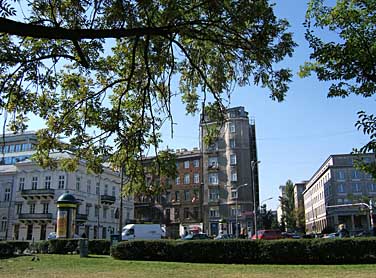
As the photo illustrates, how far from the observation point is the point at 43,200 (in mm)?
61188

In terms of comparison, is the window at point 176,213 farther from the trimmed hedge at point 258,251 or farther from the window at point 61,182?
the trimmed hedge at point 258,251

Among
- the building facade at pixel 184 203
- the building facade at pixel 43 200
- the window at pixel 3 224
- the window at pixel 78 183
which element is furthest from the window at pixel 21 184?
the building facade at pixel 184 203

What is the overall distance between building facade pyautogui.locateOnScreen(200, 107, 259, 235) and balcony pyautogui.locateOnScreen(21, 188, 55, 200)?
2741 centimetres

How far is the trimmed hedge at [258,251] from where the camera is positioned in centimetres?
1766

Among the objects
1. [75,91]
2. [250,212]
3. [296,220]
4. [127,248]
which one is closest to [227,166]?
[250,212]

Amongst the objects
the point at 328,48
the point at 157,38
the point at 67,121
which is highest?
the point at 157,38

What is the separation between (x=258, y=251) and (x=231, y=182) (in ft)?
179

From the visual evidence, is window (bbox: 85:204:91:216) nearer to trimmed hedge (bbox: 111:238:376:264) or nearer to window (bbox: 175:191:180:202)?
window (bbox: 175:191:180:202)

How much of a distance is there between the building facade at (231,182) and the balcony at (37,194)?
27.4 m

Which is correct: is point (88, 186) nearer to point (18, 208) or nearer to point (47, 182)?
point (47, 182)

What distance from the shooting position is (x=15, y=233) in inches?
2442

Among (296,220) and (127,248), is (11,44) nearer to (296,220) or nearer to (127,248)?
(127,248)

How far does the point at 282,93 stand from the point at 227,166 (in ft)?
213

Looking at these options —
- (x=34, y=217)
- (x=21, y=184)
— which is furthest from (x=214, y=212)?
(x=21, y=184)
